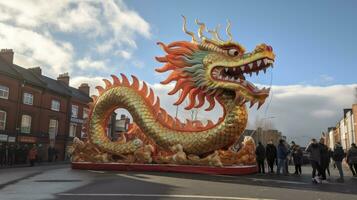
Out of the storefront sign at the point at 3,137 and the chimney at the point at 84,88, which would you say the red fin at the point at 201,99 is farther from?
the chimney at the point at 84,88

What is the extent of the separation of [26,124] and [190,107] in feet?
82.2

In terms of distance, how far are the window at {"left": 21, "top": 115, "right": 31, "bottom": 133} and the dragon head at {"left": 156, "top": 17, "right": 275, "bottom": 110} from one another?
2355 cm

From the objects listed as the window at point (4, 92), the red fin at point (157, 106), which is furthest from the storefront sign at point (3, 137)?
the red fin at point (157, 106)

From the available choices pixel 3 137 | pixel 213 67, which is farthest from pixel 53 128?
pixel 213 67

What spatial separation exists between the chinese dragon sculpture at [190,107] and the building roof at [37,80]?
1976 cm

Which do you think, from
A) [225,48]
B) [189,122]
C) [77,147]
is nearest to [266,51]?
[225,48]

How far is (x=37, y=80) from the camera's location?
39.2 m

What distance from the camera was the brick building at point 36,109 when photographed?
34.3 m

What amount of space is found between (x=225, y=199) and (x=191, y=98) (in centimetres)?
894

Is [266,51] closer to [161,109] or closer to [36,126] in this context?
[161,109]

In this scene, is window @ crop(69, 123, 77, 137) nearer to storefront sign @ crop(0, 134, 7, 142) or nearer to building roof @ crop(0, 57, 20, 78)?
building roof @ crop(0, 57, 20, 78)

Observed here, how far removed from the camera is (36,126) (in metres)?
38.1

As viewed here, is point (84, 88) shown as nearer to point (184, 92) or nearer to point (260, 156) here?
point (184, 92)

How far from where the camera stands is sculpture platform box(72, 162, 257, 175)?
608 inches
